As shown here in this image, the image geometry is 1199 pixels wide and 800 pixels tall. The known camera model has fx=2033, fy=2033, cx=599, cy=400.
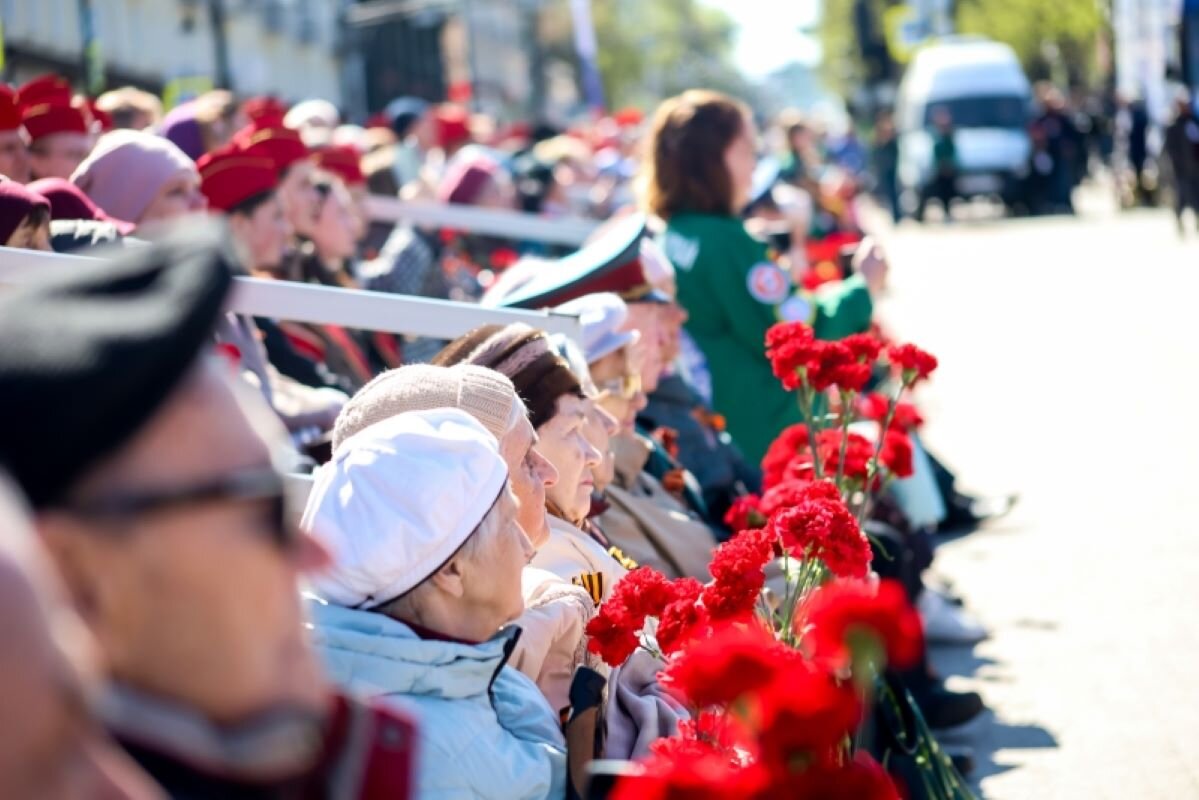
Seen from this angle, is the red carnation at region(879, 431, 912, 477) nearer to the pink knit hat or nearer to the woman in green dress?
the woman in green dress

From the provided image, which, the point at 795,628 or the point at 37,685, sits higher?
the point at 37,685

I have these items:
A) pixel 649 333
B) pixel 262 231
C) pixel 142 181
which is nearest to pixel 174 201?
pixel 142 181

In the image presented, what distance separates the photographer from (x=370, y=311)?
5051 millimetres

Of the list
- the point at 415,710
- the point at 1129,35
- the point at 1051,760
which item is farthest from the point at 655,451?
the point at 1129,35

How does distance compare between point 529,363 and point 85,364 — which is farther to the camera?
point 529,363

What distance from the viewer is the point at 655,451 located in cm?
600

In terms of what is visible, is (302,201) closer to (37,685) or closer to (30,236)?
(30,236)

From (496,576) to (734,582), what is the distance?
44cm

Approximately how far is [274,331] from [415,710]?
3.96 meters

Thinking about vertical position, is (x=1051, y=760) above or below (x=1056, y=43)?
above

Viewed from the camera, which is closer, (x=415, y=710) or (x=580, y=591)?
(x=415, y=710)

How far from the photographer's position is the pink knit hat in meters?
6.35

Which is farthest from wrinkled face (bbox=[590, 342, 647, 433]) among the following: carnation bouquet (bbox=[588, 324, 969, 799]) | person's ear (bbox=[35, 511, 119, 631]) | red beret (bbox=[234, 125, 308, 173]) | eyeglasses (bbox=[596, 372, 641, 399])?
person's ear (bbox=[35, 511, 119, 631])

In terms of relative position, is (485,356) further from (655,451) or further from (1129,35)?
(1129,35)
